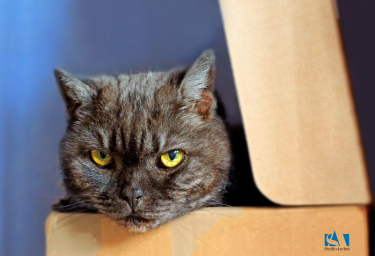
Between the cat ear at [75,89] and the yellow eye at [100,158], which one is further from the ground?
the cat ear at [75,89]

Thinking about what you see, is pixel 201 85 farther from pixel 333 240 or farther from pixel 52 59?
pixel 52 59

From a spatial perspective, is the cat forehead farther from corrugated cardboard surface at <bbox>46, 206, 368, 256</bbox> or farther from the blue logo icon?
the blue logo icon

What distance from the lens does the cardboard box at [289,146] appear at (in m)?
0.83

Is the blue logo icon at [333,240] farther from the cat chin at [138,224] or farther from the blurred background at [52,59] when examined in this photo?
the blurred background at [52,59]

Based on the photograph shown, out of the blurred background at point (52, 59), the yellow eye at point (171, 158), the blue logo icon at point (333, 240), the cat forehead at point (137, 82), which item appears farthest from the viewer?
the blurred background at point (52, 59)

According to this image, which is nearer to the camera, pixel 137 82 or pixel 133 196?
pixel 133 196

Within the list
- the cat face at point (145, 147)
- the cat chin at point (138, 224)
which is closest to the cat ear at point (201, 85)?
the cat face at point (145, 147)

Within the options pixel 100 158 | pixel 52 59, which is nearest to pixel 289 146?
pixel 100 158

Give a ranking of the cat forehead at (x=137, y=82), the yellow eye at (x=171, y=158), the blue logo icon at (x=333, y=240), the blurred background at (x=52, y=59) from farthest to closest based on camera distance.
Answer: the blurred background at (x=52, y=59) < the cat forehead at (x=137, y=82) < the yellow eye at (x=171, y=158) < the blue logo icon at (x=333, y=240)

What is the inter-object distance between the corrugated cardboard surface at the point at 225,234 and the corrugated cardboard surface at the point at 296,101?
0.05 metres

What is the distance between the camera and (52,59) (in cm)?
150

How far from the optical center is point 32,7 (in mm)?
1451

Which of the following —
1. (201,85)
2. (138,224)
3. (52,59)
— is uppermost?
(52,59)

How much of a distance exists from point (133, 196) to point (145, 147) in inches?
6.1
